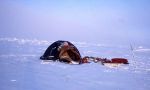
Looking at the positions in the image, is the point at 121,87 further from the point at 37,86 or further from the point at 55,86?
the point at 37,86

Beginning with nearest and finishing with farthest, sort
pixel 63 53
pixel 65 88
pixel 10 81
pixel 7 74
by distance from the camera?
pixel 65 88, pixel 10 81, pixel 7 74, pixel 63 53

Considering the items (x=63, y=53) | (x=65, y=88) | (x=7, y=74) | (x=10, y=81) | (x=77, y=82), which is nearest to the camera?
(x=65, y=88)

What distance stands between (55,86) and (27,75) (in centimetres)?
314

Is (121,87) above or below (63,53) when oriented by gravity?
below

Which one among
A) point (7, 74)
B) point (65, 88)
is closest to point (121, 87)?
point (65, 88)

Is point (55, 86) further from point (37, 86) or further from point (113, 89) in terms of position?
point (113, 89)

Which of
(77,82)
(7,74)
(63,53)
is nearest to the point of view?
(77,82)

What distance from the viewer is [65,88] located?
11516 millimetres

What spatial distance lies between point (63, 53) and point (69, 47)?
0.82 meters

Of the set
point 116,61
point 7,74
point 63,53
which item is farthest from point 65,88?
point 116,61

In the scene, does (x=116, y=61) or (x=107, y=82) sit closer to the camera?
(x=107, y=82)

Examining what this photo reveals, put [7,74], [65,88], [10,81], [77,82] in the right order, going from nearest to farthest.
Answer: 1. [65,88]
2. [10,81]
3. [77,82]
4. [7,74]

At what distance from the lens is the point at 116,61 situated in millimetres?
23188

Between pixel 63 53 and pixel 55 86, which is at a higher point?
pixel 63 53
